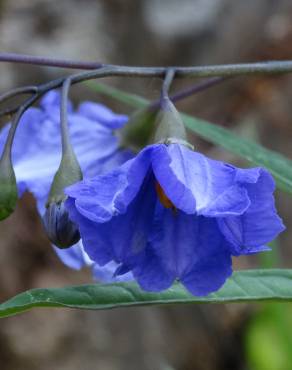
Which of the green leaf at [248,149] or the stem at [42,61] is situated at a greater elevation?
the stem at [42,61]

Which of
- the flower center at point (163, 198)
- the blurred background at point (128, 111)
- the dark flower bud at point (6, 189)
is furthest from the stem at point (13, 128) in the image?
the blurred background at point (128, 111)

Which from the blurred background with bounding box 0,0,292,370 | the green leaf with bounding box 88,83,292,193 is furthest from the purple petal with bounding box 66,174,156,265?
the blurred background with bounding box 0,0,292,370

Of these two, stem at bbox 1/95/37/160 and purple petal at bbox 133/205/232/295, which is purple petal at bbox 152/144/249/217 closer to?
purple petal at bbox 133/205/232/295

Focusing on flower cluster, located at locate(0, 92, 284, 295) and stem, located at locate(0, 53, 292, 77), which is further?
stem, located at locate(0, 53, 292, 77)

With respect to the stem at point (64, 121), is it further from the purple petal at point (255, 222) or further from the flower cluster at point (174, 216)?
the purple petal at point (255, 222)

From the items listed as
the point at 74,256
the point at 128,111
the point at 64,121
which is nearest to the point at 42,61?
the point at 64,121
